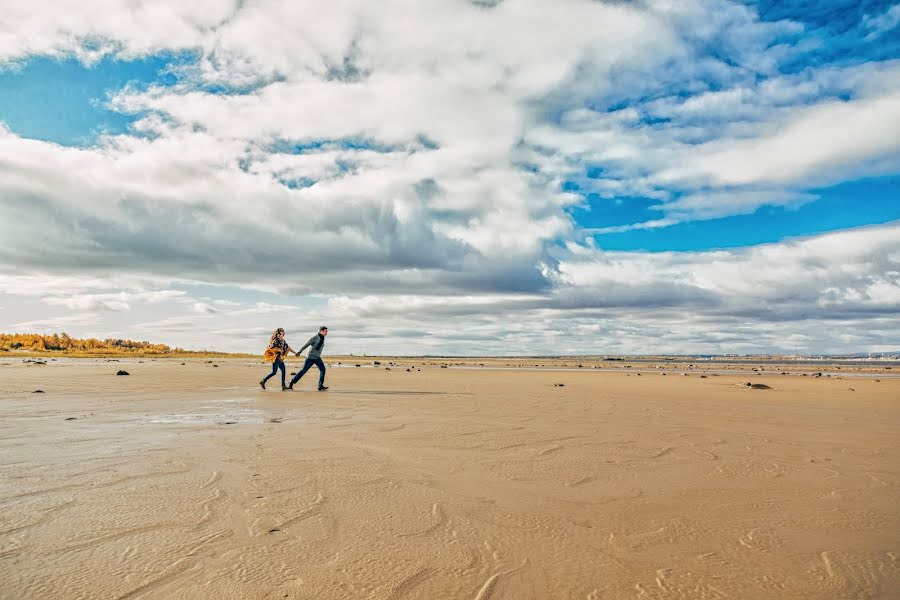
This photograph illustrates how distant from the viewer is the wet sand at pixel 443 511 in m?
3.25

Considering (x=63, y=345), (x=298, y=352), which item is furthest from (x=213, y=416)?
(x=63, y=345)

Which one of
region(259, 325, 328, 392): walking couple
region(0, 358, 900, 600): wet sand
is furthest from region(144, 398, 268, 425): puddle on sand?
region(259, 325, 328, 392): walking couple

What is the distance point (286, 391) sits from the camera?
59.4ft

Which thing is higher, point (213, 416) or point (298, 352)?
point (298, 352)

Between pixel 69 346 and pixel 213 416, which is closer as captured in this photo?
pixel 213 416

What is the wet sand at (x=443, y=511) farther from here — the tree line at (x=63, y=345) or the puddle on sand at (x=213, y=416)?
the tree line at (x=63, y=345)

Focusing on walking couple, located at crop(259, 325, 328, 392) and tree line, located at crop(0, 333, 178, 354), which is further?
tree line, located at crop(0, 333, 178, 354)

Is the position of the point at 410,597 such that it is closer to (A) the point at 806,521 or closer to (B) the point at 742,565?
(B) the point at 742,565

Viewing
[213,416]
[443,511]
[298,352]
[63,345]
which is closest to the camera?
[443,511]

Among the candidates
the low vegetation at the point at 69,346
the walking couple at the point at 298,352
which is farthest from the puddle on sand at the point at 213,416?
the low vegetation at the point at 69,346

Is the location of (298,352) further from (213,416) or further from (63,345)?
(63,345)

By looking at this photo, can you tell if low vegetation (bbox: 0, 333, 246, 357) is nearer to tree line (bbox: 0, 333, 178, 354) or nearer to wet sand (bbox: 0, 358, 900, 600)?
tree line (bbox: 0, 333, 178, 354)

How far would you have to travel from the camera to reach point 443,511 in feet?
15.1

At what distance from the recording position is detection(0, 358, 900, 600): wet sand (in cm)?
325
